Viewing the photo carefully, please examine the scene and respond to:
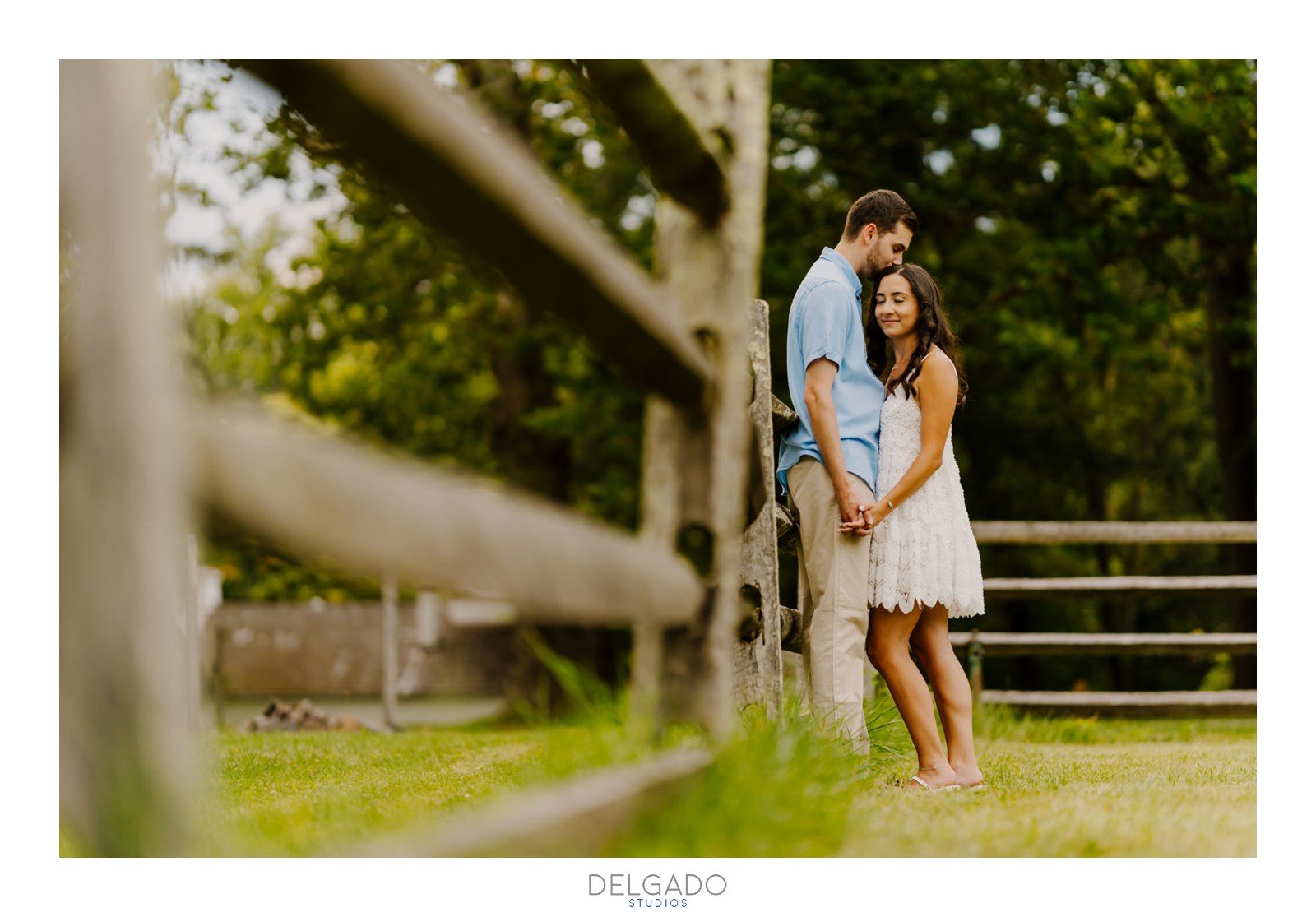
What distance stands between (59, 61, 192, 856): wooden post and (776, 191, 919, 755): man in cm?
219

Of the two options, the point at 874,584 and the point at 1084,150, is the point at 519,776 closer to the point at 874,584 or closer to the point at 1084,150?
the point at 874,584

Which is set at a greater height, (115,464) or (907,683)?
(115,464)

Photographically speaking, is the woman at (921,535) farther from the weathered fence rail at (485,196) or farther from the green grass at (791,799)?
the weathered fence rail at (485,196)

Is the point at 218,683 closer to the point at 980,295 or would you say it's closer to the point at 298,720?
the point at 298,720

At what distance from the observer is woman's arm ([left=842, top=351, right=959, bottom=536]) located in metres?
3.23

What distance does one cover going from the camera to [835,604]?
317 cm

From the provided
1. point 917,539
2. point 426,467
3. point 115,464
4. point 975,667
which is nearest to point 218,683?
point 975,667

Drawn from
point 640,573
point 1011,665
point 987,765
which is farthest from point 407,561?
point 1011,665

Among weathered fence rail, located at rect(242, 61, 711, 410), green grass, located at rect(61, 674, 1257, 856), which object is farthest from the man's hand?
weathered fence rail, located at rect(242, 61, 711, 410)

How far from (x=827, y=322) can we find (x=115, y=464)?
2337mm

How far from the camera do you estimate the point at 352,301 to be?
11875mm

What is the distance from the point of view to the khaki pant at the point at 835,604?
315cm

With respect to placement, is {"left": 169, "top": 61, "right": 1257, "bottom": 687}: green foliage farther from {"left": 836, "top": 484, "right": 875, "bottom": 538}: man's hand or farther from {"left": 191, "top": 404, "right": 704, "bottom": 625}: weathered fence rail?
{"left": 191, "top": 404, "right": 704, "bottom": 625}: weathered fence rail

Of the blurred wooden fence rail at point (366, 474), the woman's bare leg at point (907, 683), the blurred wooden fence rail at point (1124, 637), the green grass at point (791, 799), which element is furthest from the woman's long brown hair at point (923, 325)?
the blurred wooden fence rail at point (1124, 637)
